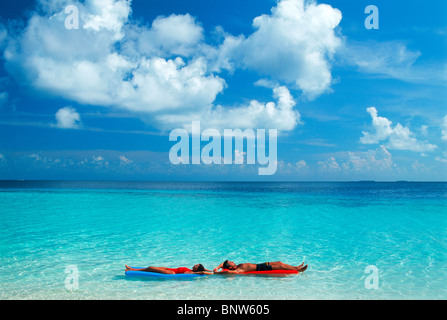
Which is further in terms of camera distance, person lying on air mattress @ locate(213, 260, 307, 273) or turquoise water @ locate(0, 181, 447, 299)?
person lying on air mattress @ locate(213, 260, 307, 273)

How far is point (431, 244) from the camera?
1192cm

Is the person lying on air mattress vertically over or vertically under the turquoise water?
over

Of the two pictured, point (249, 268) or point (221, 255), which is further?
point (221, 255)

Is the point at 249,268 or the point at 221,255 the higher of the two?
the point at 249,268

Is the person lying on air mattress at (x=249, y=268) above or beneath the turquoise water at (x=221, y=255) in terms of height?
above

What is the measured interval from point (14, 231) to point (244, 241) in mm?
11421

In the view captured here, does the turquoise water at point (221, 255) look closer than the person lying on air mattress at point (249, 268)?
Yes
